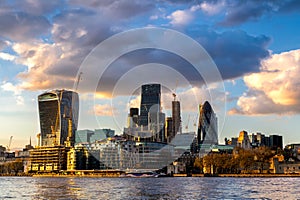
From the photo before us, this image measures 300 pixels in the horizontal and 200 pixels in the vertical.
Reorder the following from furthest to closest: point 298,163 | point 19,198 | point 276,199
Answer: point 298,163
point 19,198
point 276,199

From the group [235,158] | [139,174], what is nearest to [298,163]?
[235,158]

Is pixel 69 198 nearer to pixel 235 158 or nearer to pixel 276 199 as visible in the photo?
pixel 276 199

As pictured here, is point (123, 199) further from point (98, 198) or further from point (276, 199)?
point (276, 199)

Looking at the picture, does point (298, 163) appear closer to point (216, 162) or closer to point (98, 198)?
point (216, 162)

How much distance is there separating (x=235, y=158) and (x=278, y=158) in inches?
637

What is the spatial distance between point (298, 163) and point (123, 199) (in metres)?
133

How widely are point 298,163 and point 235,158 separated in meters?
22.8

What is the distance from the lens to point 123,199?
5872cm

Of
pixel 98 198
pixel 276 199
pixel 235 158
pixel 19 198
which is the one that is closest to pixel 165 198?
pixel 98 198

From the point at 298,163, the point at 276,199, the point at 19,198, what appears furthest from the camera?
the point at 298,163

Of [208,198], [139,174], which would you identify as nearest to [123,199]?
[208,198]

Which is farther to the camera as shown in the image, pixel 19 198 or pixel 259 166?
pixel 259 166

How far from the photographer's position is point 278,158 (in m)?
184

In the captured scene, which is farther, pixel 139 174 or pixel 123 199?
pixel 139 174
